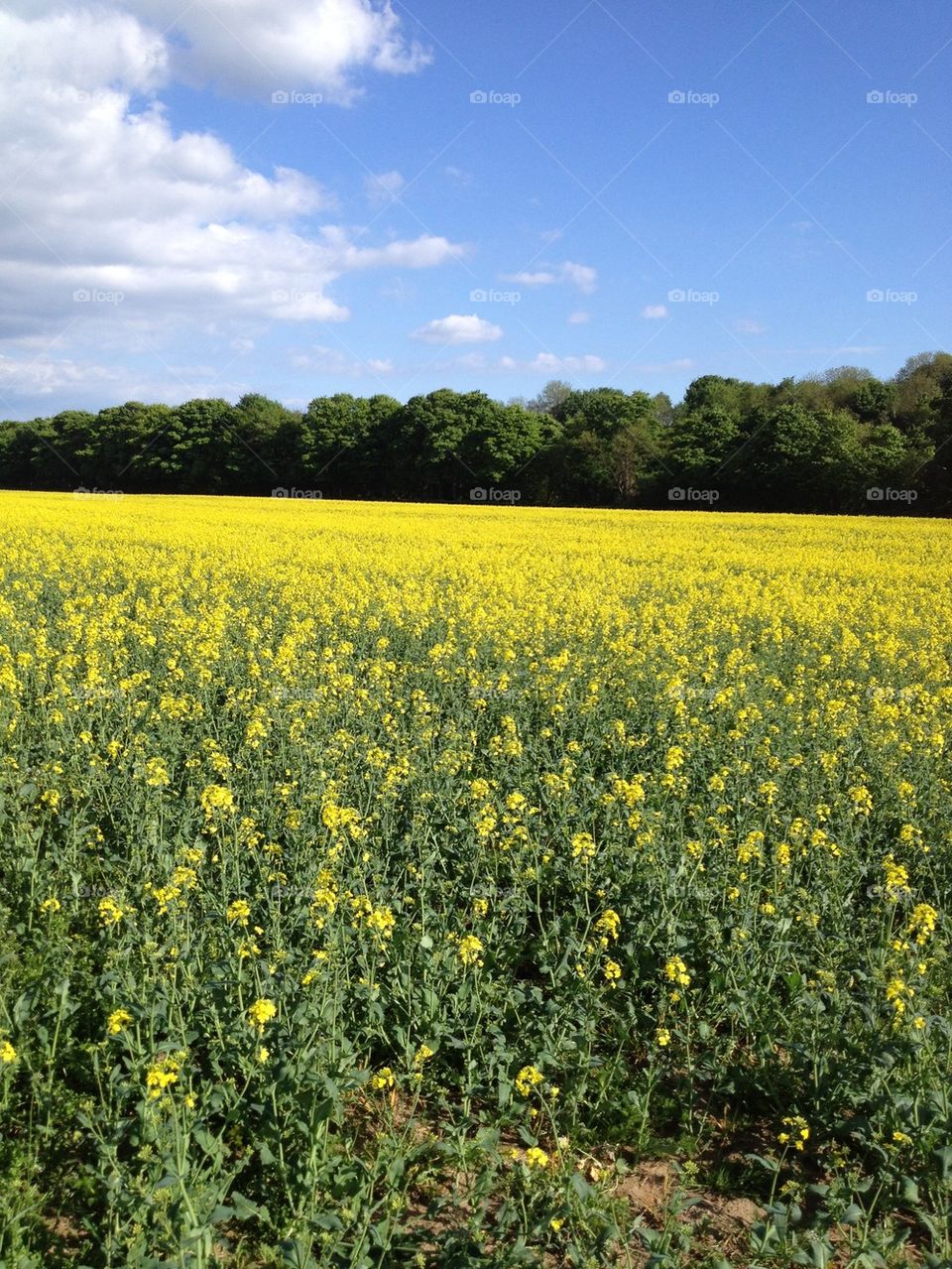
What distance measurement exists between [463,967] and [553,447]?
66992 millimetres

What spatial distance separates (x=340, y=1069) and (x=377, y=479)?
75.9 meters

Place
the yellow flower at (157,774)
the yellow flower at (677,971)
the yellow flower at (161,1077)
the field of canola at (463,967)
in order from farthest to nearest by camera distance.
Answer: the yellow flower at (157,774), the yellow flower at (677,971), the field of canola at (463,967), the yellow flower at (161,1077)

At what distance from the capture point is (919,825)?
6.26 m

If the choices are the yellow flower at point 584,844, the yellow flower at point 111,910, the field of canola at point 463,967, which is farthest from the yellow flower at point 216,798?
the yellow flower at point 584,844

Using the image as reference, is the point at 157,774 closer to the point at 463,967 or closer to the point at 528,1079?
the point at 463,967

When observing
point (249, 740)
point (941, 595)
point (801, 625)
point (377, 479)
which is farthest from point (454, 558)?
point (377, 479)

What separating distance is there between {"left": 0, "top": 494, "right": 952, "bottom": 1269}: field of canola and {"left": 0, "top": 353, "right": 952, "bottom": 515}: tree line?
49.4 m

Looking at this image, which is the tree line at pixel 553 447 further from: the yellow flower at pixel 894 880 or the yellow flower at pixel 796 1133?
the yellow flower at pixel 796 1133

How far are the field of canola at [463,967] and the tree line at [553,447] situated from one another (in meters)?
49.4

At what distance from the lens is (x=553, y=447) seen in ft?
226

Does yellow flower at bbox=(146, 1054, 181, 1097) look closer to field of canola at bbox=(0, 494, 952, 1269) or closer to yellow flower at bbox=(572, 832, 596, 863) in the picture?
field of canola at bbox=(0, 494, 952, 1269)

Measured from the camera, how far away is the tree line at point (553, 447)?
53719mm

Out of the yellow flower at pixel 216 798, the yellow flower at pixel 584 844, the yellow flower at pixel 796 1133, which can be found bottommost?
the yellow flower at pixel 796 1133

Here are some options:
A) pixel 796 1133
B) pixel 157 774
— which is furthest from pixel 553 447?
pixel 796 1133
